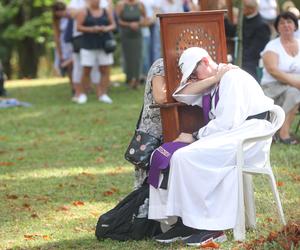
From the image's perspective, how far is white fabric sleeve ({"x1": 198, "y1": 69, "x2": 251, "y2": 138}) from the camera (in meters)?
6.74

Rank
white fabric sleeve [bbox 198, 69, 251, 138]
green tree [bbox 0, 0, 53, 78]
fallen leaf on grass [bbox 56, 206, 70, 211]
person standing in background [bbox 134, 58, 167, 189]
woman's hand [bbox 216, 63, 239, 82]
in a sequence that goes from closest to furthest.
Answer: white fabric sleeve [bbox 198, 69, 251, 138]
woman's hand [bbox 216, 63, 239, 82]
person standing in background [bbox 134, 58, 167, 189]
fallen leaf on grass [bbox 56, 206, 70, 211]
green tree [bbox 0, 0, 53, 78]

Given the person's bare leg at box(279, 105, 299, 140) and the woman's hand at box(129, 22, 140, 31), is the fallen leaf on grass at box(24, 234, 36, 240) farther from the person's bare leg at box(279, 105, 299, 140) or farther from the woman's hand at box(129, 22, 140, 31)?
the woman's hand at box(129, 22, 140, 31)

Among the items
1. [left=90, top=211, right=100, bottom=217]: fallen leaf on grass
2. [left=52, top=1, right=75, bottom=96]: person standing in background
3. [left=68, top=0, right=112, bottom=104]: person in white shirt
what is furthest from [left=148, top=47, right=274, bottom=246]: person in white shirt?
[left=52, top=1, right=75, bottom=96]: person standing in background

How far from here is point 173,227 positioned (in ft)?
23.0

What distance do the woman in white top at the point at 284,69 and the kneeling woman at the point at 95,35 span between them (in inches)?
200

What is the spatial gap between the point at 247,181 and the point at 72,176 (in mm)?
3319

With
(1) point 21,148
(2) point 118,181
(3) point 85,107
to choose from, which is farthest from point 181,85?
(3) point 85,107

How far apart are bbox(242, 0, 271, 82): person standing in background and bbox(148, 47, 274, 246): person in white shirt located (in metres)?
6.70

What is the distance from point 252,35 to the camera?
13.7 meters

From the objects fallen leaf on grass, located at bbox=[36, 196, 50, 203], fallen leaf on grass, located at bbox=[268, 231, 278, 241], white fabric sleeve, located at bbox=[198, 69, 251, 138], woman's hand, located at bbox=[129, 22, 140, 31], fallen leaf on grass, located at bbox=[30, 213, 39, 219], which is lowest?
fallen leaf on grass, located at bbox=[36, 196, 50, 203]

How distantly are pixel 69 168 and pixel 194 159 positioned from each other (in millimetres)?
4203

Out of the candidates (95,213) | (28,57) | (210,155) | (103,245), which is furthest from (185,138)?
(28,57)

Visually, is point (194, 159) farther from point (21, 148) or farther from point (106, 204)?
point (21, 148)

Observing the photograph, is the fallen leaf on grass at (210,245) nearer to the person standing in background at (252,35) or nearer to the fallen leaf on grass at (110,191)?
the fallen leaf on grass at (110,191)
